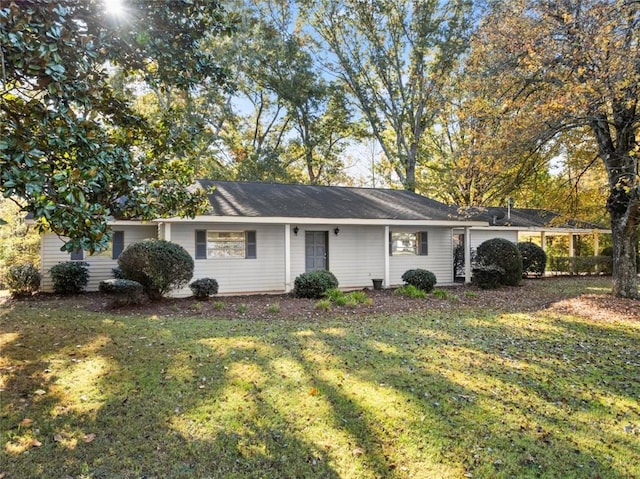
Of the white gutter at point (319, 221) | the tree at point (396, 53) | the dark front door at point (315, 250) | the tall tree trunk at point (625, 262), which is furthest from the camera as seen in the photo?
the tree at point (396, 53)

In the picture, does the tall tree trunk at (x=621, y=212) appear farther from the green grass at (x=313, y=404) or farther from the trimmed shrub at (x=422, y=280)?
the trimmed shrub at (x=422, y=280)

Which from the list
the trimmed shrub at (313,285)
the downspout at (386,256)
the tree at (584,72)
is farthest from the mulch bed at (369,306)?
the tree at (584,72)

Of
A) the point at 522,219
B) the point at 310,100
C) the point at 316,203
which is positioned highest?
the point at 310,100

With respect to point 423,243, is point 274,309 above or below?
below

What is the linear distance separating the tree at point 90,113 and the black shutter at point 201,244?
19.2ft

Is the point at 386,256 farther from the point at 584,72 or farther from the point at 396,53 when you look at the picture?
the point at 396,53

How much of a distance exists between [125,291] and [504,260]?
12.0 metres

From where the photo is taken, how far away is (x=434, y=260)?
15055 mm

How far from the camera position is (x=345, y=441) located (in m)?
3.57

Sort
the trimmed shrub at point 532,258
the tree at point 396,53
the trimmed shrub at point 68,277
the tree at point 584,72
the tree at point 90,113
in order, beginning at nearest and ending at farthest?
1. the tree at point 90,113
2. the tree at point 584,72
3. the trimmed shrub at point 68,277
4. the trimmed shrub at point 532,258
5. the tree at point 396,53

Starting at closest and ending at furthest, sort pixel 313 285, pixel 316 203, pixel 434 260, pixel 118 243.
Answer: pixel 313 285
pixel 118 243
pixel 316 203
pixel 434 260

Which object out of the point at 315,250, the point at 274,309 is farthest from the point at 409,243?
the point at 274,309

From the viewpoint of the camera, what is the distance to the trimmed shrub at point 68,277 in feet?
39.0

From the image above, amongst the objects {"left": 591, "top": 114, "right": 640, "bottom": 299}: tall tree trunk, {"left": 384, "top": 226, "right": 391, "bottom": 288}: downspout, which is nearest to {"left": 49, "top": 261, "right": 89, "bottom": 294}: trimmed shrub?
{"left": 384, "top": 226, "right": 391, "bottom": 288}: downspout
